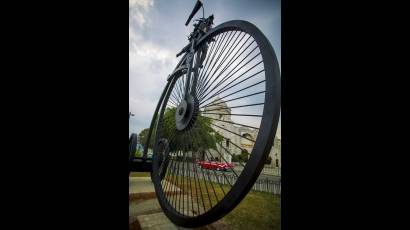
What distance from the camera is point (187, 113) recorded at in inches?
76.4

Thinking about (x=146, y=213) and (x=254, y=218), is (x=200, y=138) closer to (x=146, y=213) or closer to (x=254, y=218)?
(x=146, y=213)

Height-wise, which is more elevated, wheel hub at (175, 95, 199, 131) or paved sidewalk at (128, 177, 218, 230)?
wheel hub at (175, 95, 199, 131)

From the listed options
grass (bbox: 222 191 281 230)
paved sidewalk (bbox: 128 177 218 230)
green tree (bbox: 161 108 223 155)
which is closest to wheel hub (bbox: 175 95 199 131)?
green tree (bbox: 161 108 223 155)

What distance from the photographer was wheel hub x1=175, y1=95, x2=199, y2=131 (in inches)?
73.2

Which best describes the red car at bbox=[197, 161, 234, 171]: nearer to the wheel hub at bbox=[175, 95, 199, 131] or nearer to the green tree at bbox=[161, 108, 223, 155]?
the green tree at bbox=[161, 108, 223, 155]

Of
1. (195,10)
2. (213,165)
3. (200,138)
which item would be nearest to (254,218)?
(200,138)

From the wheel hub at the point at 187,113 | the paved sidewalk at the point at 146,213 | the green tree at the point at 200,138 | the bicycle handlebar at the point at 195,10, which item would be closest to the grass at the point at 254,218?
the paved sidewalk at the point at 146,213

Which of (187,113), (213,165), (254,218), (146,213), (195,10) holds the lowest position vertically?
(254,218)

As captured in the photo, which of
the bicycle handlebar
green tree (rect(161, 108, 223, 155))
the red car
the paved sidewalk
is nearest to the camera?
the red car
